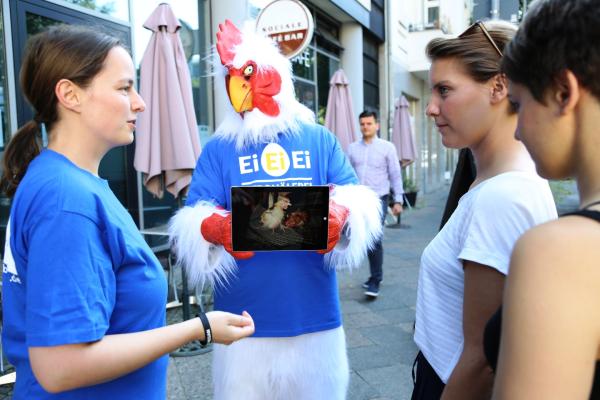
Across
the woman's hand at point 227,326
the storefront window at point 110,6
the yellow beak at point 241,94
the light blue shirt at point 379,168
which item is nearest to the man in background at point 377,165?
Answer: the light blue shirt at point 379,168

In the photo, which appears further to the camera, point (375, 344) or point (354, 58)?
point (354, 58)

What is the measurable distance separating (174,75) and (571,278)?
3.72m

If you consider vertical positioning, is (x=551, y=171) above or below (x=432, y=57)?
below

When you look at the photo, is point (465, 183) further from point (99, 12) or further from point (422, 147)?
point (422, 147)

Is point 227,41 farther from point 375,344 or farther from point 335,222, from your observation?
point 375,344

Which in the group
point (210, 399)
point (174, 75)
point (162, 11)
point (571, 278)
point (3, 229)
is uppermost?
point (162, 11)

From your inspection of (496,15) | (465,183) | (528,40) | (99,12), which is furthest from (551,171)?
(99,12)

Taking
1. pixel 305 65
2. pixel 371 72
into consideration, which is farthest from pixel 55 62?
pixel 371 72

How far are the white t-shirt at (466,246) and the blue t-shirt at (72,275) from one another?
74cm

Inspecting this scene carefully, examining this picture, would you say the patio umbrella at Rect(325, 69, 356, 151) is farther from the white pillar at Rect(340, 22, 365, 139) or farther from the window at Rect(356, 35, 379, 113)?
the window at Rect(356, 35, 379, 113)

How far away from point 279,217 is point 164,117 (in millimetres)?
2446

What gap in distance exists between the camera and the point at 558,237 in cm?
67

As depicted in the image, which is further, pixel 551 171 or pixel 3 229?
pixel 3 229

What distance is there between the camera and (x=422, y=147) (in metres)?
Answer: 18.8
